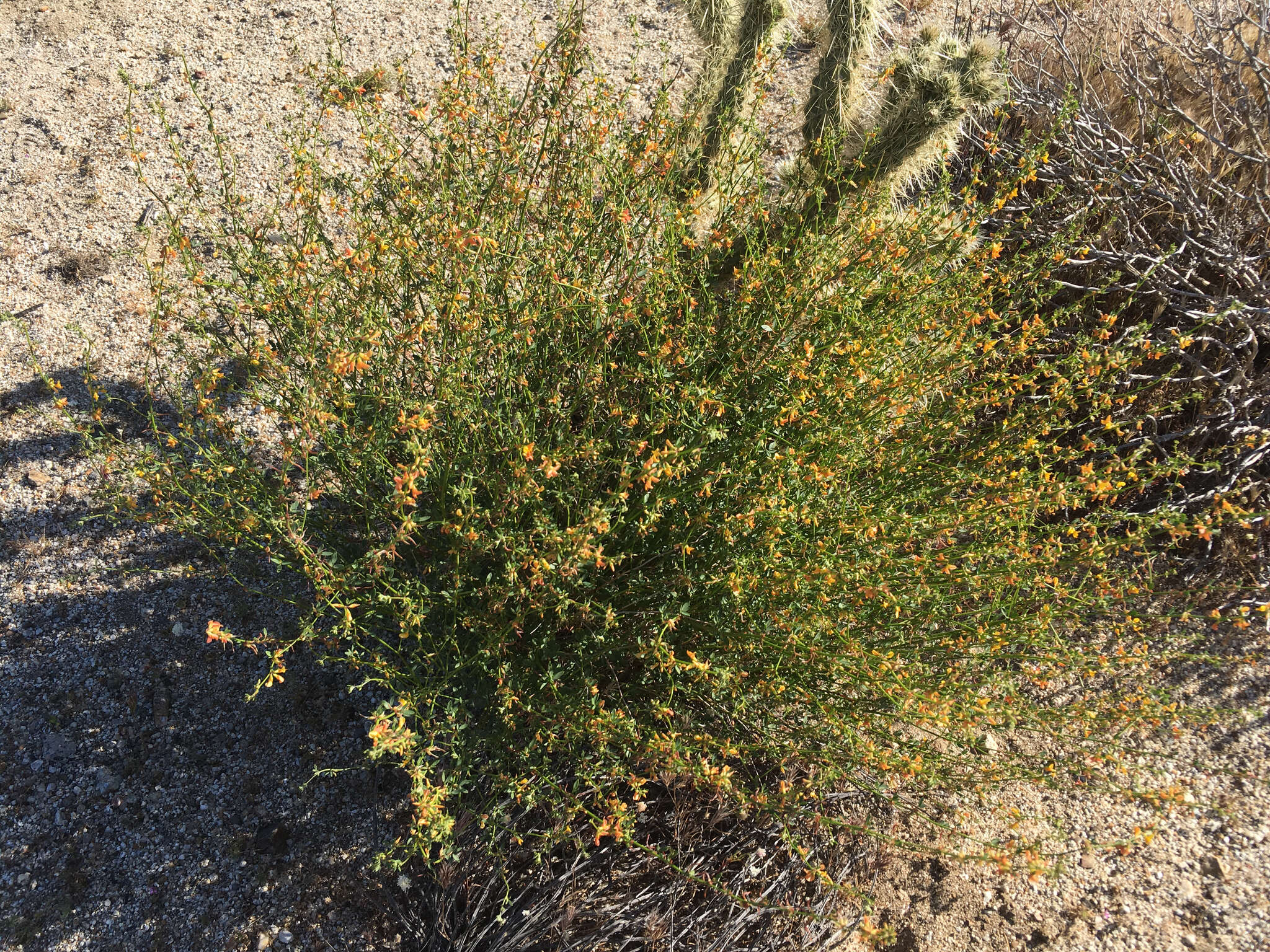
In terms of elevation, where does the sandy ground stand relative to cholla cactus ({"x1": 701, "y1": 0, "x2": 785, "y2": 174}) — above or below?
below

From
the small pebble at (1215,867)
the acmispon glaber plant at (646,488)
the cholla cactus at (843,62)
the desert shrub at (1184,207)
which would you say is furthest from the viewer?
the cholla cactus at (843,62)

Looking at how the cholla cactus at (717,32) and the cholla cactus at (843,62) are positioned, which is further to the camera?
the cholla cactus at (717,32)

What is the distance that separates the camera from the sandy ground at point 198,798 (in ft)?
9.44

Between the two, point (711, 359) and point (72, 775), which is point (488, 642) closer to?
point (711, 359)

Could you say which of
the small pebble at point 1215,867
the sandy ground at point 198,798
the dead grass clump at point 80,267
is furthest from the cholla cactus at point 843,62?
the dead grass clump at point 80,267

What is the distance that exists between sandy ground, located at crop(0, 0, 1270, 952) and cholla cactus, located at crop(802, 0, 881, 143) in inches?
45.3

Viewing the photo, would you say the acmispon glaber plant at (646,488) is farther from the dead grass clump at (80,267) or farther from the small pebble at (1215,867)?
the dead grass clump at (80,267)

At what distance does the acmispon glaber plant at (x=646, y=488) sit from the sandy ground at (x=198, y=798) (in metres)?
0.36

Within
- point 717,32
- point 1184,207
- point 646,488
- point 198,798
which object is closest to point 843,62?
point 717,32

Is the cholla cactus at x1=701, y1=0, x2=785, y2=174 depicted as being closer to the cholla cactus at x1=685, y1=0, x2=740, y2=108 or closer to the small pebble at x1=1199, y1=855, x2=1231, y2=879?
the cholla cactus at x1=685, y1=0, x2=740, y2=108

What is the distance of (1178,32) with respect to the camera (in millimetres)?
4480

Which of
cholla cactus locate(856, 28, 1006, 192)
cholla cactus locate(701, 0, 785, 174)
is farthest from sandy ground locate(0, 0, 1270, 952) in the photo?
cholla cactus locate(856, 28, 1006, 192)

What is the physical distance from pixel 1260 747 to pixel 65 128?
265 inches

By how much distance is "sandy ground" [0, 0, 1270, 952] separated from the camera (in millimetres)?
2877
